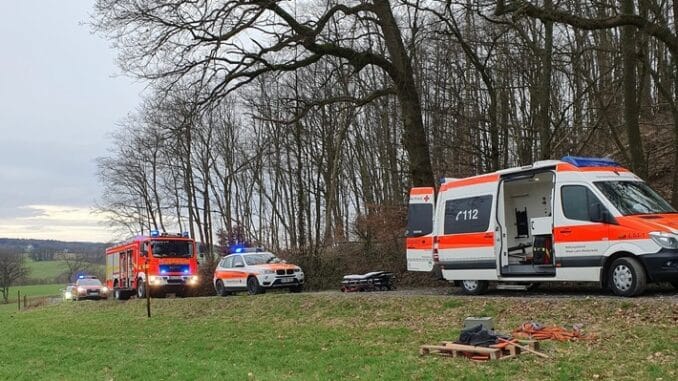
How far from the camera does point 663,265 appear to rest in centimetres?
1173

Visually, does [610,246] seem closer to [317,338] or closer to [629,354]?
[629,354]

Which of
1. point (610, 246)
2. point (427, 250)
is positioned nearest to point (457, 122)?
point (427, 250)

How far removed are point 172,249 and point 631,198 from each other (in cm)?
1988

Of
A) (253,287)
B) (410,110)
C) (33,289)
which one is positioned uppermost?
(410,110)

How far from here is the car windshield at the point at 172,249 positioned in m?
27.3

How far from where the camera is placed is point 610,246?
491 inches

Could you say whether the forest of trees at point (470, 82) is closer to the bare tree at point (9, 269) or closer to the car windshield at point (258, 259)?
the car windshield at point (258, 259)

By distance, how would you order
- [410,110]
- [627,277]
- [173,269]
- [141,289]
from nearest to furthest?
1. [627,277]
2. [410,110]
3. [173,269]
4. [141,289]

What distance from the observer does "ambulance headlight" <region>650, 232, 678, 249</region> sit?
463 inches

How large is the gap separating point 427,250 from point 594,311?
20.0 ft

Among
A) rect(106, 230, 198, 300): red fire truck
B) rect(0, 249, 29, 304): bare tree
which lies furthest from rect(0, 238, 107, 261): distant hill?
rect(106, 230, 198, 300): red fire truck

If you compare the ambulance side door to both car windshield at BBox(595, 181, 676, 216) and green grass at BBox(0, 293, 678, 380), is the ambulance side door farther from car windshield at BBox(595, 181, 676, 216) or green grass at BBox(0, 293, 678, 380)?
green grass at BBox(0, 293, 678, 380)

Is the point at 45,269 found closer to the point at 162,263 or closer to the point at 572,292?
the point at 162,263

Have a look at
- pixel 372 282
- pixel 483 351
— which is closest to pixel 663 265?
pixel 483 351
